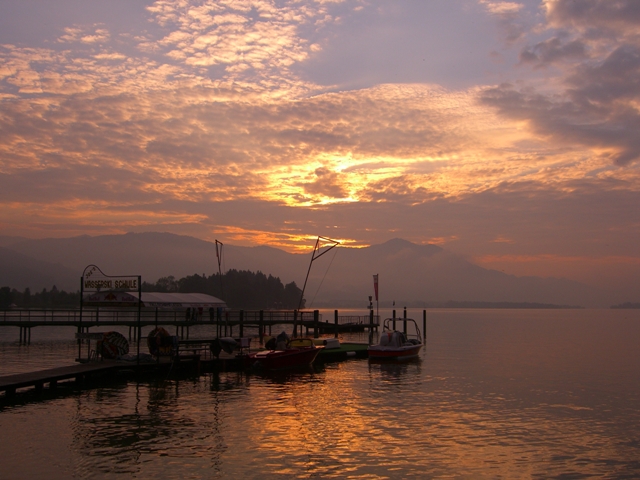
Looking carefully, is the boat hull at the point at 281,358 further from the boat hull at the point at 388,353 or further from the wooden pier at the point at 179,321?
the wooden pier at the point at 179,321

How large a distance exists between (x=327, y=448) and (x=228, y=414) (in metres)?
7.21

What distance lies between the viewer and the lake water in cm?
1892

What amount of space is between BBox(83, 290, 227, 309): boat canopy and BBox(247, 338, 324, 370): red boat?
Result: 9.20 metres

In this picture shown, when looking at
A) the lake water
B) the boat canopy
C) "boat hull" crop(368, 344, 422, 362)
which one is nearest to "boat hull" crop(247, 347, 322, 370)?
the lake water

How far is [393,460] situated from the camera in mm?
19875

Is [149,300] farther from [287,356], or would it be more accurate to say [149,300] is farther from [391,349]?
[391,349]

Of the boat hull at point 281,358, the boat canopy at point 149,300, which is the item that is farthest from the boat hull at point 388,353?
the boat canopy at point 149,300

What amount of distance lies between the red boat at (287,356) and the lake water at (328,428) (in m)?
1.12

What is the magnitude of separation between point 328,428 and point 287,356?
704 inches

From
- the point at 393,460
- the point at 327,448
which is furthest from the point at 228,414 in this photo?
the point at 393,460

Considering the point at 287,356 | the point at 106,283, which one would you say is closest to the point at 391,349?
the point at 287,356

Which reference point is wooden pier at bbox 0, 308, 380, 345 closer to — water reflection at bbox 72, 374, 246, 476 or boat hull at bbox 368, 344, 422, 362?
boat hull at bbox 368, 344, 422, 362

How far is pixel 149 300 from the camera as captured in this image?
206 ft

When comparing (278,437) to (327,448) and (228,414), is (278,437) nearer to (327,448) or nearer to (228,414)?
(327,448)
